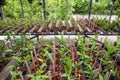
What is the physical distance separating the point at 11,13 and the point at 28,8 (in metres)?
1.32

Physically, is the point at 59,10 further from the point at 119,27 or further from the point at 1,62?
the point at 1,62

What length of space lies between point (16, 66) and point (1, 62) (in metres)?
0.23

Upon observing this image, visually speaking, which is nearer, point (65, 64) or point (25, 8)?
point (65, 64)

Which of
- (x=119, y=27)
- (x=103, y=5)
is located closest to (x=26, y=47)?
(x=119, y=27)

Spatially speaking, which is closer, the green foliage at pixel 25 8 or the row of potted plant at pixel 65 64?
the row of potted plant at pixel 65 64

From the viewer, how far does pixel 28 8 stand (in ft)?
26.5

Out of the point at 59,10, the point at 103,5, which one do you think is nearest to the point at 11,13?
the point at 59,10

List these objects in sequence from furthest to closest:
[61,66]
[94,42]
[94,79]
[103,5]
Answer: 1. [103,5]
2. [94,42]
3. [61,66]
4. [94,79]

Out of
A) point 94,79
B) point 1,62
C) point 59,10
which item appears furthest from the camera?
point 59,10

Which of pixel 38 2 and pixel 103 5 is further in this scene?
pixel 103 5

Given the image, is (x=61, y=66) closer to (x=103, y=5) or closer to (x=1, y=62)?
(x=1, y=62)

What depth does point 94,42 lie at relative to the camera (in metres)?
2.07

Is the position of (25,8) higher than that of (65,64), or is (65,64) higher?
(25,8)

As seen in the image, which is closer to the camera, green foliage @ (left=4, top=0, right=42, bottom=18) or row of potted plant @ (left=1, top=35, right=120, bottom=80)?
row of potted plant @ (left=1, top=35, right=120, bottom=80)
